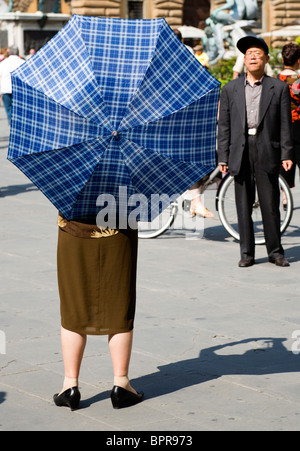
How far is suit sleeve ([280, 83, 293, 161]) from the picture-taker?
7867mm

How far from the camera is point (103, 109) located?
421 cm

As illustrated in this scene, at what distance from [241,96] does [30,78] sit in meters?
3.92

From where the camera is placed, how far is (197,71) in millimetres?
4383

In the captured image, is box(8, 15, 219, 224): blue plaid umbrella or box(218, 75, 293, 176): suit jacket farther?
box(218, 75, 293, 176): suit jacket

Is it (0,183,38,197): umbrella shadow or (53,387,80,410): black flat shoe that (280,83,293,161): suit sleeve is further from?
(0,183,38,197): umbrella shadow

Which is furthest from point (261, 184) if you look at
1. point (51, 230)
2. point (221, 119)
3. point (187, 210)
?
point (51, 230)

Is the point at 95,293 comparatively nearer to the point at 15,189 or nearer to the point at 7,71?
the point at 15,189

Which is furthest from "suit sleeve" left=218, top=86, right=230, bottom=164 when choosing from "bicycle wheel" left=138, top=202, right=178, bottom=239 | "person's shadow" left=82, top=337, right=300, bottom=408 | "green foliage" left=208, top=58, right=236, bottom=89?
"green foliage" left=208, top=58, right=236, bottom=89

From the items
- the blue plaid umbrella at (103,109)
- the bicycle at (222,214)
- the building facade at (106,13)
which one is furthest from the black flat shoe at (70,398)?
the building facade at (106,13)

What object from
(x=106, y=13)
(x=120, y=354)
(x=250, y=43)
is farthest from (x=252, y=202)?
(x=106, y=13)

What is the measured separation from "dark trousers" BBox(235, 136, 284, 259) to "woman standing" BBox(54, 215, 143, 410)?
3.63 m

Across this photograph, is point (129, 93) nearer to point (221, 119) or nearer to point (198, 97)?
point (198, 97)

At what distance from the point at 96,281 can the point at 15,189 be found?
331 inches

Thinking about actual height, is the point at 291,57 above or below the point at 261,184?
above
